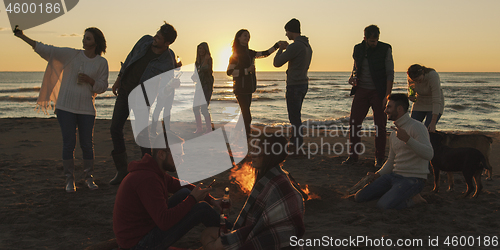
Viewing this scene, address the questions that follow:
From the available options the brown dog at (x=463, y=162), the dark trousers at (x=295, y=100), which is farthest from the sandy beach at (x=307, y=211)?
the dark trousers at (x=295, y=100)

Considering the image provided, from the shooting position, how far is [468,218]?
3965mm

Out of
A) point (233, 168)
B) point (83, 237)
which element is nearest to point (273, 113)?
point (233, 168)

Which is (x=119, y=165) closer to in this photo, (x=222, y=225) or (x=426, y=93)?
(x=222, y=225)

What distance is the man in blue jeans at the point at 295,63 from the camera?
6.61 metres

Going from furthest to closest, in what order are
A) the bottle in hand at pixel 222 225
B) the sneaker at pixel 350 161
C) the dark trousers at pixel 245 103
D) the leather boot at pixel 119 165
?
the dark trousers at pixel 245 103 → the sneaker at pixel 350 161 → the leather boot at pixel 119 165 → the bottle in hand at pixel 222 225

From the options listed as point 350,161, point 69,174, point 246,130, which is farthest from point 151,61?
point 350,161

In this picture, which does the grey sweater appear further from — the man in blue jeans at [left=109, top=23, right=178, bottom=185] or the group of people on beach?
→ the man in blue jeans at [left=109, top=23, right=178, bottom=185]

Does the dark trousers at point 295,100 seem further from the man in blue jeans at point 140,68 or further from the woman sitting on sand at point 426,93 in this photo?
the man in blue jeans at point 140,68

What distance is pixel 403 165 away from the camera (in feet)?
14.5

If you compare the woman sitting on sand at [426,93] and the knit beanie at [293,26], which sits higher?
the knit beanie at [293,26]

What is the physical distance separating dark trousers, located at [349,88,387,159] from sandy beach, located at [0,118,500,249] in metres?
0.36

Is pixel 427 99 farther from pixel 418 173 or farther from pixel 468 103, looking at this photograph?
pixel 468 103

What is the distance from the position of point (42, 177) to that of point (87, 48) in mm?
2215

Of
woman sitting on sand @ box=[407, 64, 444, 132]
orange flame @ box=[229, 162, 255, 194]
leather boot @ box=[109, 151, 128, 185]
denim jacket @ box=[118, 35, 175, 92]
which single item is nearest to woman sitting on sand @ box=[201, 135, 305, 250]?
orange flame @ box=[229, 162, 255, 194]
